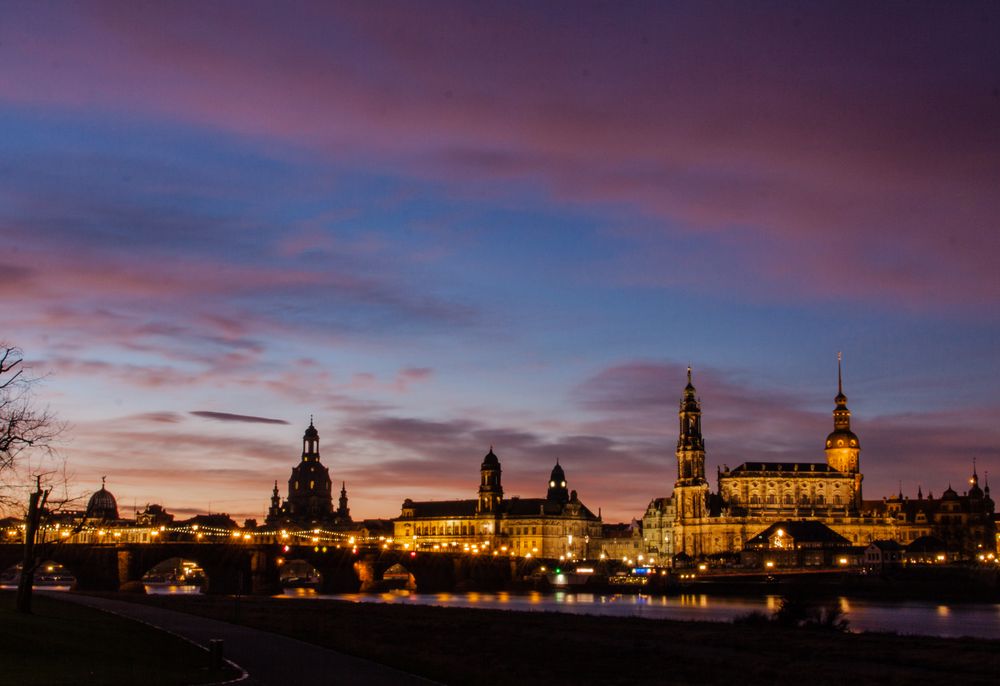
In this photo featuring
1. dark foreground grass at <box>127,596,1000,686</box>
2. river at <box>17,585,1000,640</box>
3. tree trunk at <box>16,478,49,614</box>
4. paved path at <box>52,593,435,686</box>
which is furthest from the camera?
river at <box>17,585,1000,640</box>

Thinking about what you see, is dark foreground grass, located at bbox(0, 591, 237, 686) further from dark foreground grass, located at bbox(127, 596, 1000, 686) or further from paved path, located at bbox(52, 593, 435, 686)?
dark foreground grass, located at bbox(127, 596, 1000, 686)

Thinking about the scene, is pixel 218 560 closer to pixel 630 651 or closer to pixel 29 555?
pixel 29 555

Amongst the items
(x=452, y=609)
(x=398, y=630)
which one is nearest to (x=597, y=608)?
(x=452, y=609)

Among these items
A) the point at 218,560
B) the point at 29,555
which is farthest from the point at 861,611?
the point at 29,555

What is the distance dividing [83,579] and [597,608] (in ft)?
221

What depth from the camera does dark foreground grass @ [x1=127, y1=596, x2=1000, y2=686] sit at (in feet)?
159

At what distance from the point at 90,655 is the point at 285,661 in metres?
7.21

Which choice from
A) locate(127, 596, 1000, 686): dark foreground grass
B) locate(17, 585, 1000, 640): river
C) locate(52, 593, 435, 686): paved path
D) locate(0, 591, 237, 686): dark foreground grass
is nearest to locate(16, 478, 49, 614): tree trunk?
locate(0, 591, 237, 686): dark foreground grass

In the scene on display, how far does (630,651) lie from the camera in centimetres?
6031

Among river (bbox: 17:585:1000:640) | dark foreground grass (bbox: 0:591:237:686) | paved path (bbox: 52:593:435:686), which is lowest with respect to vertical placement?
river (bbox: 17:585:1000:640)

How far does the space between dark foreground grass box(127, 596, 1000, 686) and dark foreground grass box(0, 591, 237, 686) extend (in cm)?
866

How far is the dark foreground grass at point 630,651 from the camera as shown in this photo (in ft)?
159

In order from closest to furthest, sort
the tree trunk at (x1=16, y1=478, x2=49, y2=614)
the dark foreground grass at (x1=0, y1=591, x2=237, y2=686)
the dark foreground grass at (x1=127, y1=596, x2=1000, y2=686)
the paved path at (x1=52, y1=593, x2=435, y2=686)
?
the dark foreground grass at (x1=0, y1=591, x2=237, y2=686) < the paved path at (x1=52, y1=593, x2=435, y2=686) < the dark foreground grass at (x1=127, y1=596, x2=1000, y2=686) < the tree trunk at (x1=16, y1=478, x2=49, y2=614)

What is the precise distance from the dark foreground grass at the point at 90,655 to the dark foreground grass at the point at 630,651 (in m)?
8.66
